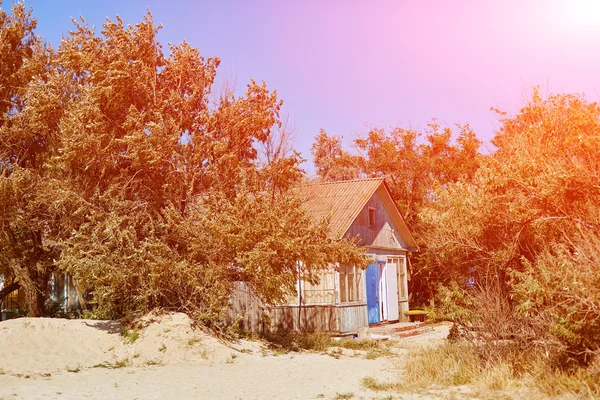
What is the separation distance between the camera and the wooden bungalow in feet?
69.1

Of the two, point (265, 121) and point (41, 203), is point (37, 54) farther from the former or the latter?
point (265, 121)

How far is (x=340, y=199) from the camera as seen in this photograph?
25.0 meters

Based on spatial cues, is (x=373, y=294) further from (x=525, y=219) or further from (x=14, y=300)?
(x=14, y=300)

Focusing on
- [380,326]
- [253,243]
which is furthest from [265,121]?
[380,326]

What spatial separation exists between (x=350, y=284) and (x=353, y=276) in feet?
1.23

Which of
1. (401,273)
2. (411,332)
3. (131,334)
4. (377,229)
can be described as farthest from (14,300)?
(401,273)

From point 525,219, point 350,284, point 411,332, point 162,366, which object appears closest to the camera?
point 525,219

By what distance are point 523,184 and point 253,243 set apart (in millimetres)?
6631

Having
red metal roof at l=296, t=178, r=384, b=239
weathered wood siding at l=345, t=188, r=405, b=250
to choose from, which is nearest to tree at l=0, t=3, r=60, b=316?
red metal roof at l=296, t=178, r=384, b=239

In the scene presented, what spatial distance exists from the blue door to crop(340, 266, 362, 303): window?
51.2 inches

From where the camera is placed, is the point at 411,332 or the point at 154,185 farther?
the point at 411,332

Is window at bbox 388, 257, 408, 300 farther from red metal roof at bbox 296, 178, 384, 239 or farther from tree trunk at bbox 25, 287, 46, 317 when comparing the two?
tree trunk at bbox 25, 287, 46, 317

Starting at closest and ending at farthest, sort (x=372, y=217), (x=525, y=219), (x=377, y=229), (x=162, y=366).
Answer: (x=525, y=219)
(x=162, y=366)
(x=372, y=217)
(x=377, y=229)

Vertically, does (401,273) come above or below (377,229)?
below
